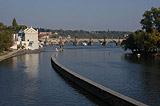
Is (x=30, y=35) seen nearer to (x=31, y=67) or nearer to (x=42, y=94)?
(x=31, y=67)

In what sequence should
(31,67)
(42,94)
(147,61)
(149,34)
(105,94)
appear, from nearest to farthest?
1. (105,94)
2. (42,94)
3. (31,67)
4. (147,61)
5. (149,34)

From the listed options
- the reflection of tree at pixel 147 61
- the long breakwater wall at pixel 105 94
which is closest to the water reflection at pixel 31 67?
the long breakwater wall at pixel 105 94

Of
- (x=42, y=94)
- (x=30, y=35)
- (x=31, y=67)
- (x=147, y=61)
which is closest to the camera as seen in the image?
(x=42, y=94)

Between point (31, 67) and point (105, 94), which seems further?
point (31, 67)

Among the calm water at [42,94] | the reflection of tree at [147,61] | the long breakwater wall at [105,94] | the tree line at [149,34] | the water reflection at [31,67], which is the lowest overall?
the calm water at [42,94]

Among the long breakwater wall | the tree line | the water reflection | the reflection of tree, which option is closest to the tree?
the tree line

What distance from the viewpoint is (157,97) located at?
29.1m

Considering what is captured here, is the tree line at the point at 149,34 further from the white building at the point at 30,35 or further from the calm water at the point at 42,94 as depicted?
the white building at the point at 30,35

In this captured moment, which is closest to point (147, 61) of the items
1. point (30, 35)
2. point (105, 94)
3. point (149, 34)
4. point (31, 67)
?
point (149, 34)

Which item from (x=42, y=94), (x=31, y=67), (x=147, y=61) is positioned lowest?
(x=42, y=94)

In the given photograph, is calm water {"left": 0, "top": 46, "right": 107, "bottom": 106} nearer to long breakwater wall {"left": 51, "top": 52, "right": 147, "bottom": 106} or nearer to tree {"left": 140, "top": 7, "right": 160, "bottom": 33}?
long breakwater wall {"left": 51, "top": 52, "right": 147, "bottom": 106}

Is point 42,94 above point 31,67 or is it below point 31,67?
below

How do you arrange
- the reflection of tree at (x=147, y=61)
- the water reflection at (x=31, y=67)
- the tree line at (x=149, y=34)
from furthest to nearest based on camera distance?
the tree line at (x=149, y=34) < the reflection of tree at (x=147, y=61) < the water reflection at (x=31, y=67)

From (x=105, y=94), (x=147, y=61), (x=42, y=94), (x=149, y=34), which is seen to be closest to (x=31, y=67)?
(x=42, y=94)
